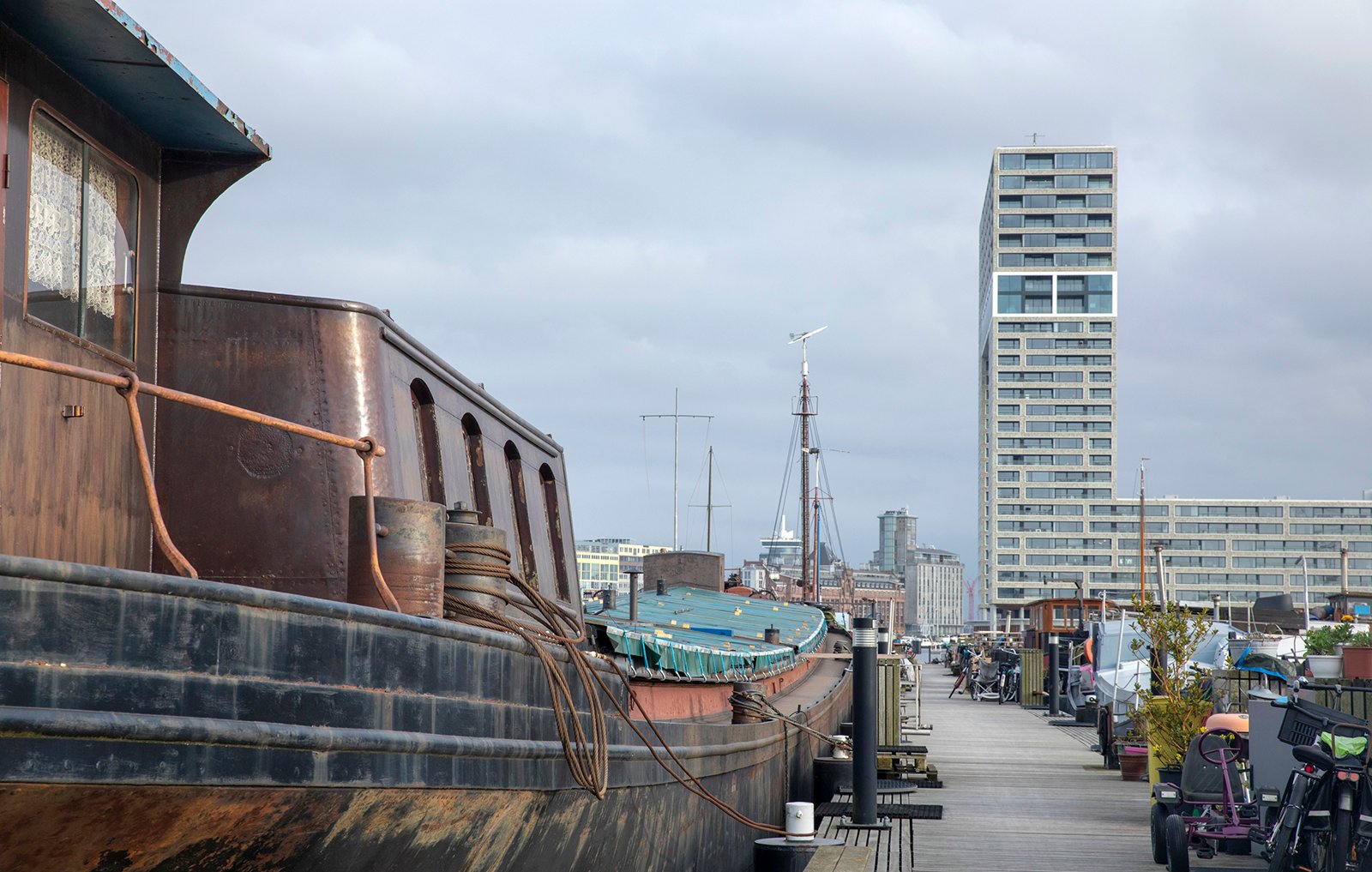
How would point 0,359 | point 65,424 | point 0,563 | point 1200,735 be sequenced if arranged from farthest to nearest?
point 1200,735, point 65,424, point 0,359, point 0,563

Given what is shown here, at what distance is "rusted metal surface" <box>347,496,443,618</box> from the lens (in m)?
5.77

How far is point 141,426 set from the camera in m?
5.03

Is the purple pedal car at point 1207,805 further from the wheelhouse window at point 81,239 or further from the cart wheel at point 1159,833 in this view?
the wheelhouse window at point 81,239

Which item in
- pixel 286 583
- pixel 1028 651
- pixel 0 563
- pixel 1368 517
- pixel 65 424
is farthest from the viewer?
pixel 1368 517

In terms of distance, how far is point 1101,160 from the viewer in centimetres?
16850

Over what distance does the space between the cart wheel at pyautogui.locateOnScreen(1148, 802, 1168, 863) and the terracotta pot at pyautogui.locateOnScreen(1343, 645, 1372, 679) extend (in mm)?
10935

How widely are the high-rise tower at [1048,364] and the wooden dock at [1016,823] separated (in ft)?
483

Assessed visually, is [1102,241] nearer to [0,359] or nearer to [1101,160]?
[1101,160]

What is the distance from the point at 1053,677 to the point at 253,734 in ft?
108

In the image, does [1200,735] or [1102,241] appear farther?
[1102,241]

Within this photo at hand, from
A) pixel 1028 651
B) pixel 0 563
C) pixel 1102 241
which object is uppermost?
pixel 1102 241

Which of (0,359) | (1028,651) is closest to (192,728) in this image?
(0,359)

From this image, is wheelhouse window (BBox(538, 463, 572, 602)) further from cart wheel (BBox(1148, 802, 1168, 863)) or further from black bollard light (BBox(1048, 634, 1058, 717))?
black bollard light (BBox(1048, 634, 1058, 717))

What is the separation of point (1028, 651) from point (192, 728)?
39.0 m
